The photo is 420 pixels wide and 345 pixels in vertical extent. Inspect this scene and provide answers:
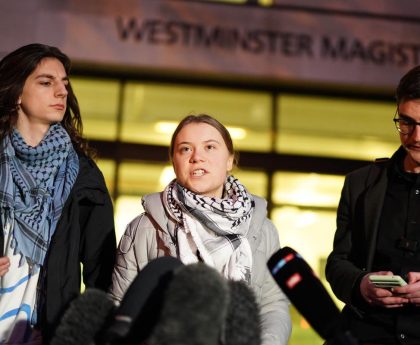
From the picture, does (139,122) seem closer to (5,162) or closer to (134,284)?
(5,162)

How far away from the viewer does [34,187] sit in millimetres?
3463

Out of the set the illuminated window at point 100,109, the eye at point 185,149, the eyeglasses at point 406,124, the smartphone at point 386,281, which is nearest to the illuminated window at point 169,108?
the illuminated window at point 100,109

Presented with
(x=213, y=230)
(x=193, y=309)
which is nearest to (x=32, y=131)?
(x=213, y=230)

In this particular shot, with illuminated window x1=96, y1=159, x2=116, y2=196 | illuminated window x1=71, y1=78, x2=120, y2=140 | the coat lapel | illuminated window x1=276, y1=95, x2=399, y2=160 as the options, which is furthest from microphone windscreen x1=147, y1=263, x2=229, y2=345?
illuminated window x1=276, y1=95, x2=399, y2=160

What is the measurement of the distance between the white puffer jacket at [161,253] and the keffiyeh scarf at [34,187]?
0.35 m

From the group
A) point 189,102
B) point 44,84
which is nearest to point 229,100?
point 189,102

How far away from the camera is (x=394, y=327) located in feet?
10.6

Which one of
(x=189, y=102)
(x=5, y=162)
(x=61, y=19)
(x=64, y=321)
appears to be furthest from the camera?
(x=189, y=102)

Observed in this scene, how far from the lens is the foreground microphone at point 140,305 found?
210 centimetres

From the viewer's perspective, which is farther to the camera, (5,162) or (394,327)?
(5,162)

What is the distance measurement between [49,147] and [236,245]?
3.05 ft

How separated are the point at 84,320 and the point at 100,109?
→ 22.0 ft

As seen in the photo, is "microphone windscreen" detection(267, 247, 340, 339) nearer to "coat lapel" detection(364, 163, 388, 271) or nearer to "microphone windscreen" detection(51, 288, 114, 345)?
"microphone windscreen" detection(51, 288, 114, 345)

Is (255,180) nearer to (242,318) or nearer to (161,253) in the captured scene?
(161,253)
